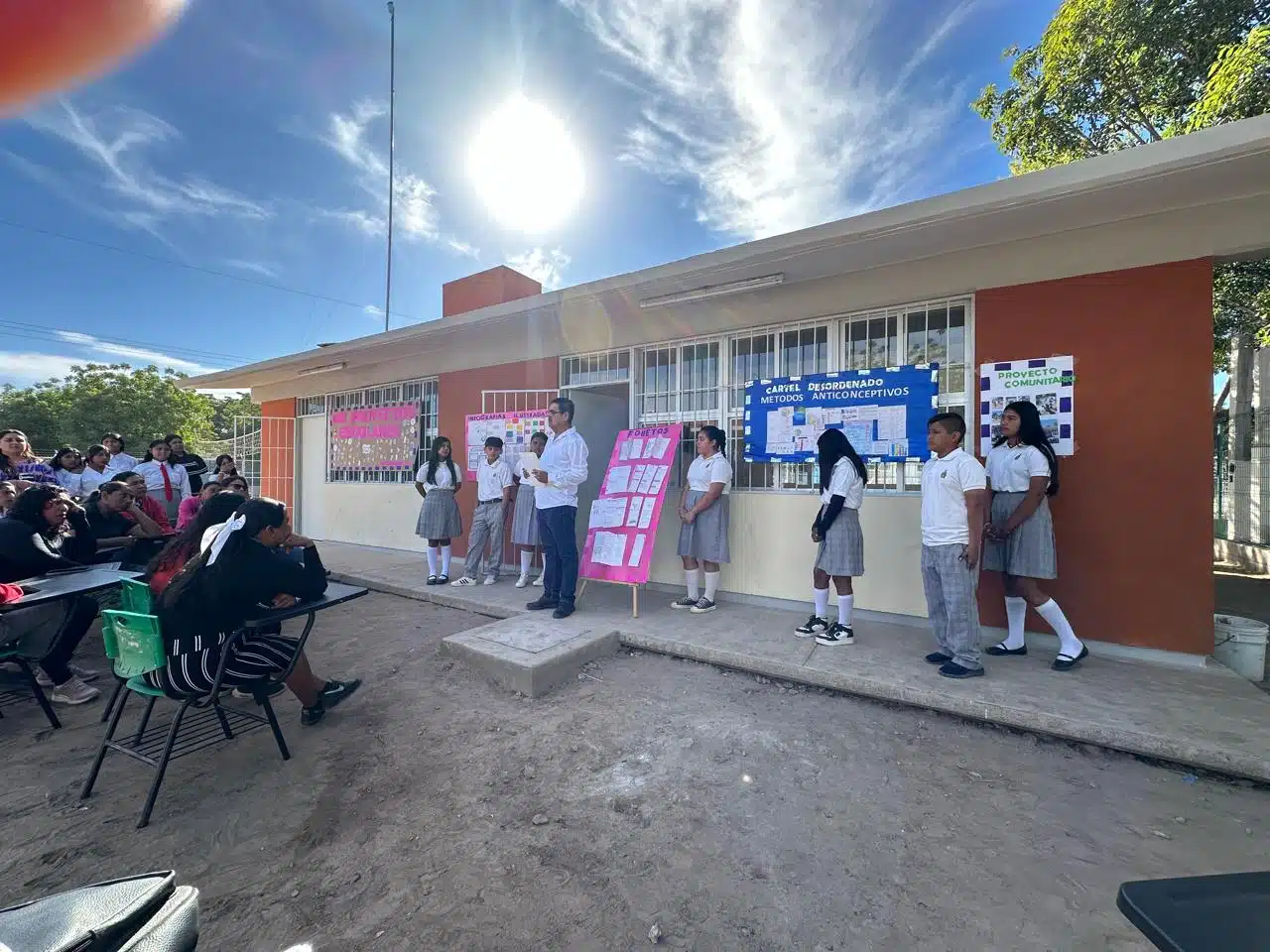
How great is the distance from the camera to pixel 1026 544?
11.4 ft

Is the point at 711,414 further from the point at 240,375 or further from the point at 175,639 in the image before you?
the point at 240,375

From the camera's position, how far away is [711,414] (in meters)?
5.12

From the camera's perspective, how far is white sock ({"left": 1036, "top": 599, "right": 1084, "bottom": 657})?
11.0 ft

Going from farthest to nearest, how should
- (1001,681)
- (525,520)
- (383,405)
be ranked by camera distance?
(383,405), (525,520), (1001,681)

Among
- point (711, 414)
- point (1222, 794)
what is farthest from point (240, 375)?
point (1222, 794)

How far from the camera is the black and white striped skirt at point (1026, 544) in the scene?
135 inches

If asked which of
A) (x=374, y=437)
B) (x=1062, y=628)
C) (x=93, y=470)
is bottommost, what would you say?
(x=1062, y=628)

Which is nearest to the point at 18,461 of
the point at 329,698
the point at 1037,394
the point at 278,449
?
the point at 329,698

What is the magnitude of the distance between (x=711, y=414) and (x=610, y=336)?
4.44 ft

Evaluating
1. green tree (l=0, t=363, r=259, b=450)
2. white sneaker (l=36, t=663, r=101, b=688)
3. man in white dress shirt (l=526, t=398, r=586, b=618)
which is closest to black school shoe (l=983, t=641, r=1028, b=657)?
man in white dress shirt (l=526, t=398, r=586, b=618)

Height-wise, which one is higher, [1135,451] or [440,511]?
[1135,451]

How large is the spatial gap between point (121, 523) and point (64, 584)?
1.71 metres

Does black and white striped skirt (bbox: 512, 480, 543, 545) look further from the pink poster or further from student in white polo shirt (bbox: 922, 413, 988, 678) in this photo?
student in white polo shirt (bbox: 922, 413, 988, 678)

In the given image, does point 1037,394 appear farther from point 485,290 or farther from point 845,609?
point 485,290
